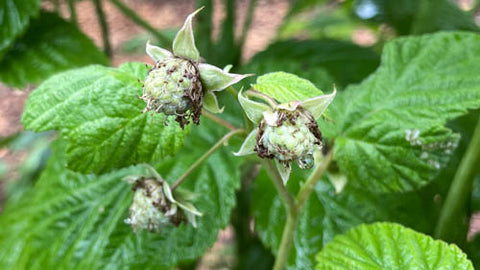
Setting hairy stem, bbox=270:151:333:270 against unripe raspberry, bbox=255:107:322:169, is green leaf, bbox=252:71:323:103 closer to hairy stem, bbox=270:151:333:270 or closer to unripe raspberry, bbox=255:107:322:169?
unripe raspberry, bbox=255:107:322:169

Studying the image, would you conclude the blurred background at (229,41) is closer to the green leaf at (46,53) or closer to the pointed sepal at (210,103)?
the green leaf at (46,53)

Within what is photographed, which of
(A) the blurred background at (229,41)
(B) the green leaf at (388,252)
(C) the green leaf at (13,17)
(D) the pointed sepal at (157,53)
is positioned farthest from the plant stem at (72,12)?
(B) the green leaf at (388,252)

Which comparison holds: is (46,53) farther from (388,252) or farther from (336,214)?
(388,252)

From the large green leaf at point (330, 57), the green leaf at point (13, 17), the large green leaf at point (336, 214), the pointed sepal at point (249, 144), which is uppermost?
the pointed sepal at point (249, 144)

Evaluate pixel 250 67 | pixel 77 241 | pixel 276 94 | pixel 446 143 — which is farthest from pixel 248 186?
pixel 276 94

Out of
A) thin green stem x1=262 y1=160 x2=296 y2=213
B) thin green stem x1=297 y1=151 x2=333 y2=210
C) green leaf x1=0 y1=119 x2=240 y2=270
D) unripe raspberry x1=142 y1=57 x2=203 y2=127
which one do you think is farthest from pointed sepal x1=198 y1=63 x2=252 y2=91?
green leaf x1=0 y1=119 x2=240 y2=270

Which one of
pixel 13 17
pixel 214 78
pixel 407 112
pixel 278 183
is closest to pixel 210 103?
pixel 214 78
